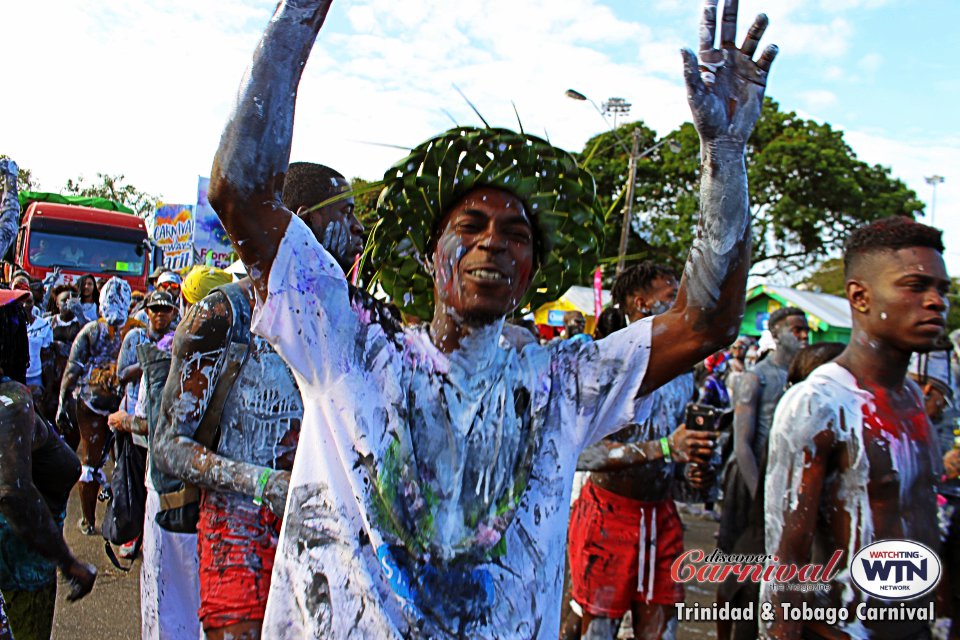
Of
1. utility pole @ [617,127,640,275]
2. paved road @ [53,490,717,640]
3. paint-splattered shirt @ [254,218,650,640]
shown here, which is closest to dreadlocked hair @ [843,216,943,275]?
utility pole @ [617,127,640,275]

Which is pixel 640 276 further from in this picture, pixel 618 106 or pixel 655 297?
pixel 618 106

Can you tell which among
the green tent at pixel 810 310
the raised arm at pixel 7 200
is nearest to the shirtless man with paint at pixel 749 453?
the raised arm at pixel 7 200

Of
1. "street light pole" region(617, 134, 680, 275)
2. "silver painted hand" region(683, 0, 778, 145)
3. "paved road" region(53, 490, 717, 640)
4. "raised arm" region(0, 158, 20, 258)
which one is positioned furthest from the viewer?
"paved road" region(53, 490, 717, 640)

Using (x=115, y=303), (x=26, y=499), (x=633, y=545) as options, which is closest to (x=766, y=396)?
(x=633, y=545)

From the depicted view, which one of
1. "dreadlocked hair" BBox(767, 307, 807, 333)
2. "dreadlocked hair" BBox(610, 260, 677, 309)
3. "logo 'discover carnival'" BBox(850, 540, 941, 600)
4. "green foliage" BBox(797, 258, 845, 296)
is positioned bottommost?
"logo 'discover carnival'" BBox(850, 540, 941, 600)

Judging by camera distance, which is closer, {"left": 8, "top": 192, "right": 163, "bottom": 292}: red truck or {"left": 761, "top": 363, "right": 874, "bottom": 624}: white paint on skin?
{"left": 761, "top": 363, "right": 874, "bottom": 624}: white paint on skin

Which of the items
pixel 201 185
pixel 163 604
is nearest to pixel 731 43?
pixel 163 604

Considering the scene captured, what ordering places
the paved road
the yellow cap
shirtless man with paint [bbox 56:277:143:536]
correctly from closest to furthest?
the yellow cap, the paved road, shirtless man with paint [bbox 56:277:143:536]

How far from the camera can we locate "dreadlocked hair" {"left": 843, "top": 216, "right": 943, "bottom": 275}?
2.76 m

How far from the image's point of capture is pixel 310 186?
265 cm

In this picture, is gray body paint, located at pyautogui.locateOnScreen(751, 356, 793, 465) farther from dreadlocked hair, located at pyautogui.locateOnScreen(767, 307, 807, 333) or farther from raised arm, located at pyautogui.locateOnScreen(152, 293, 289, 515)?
raised arm, located at pyautogui.locateOnScreen(152, 293, 289, 515)

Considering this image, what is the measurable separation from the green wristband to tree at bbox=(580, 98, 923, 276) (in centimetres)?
2730

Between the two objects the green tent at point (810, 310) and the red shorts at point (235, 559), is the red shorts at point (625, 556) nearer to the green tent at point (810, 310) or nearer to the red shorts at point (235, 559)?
the red shorts at point (235, 559)

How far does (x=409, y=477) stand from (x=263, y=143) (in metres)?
0.73
